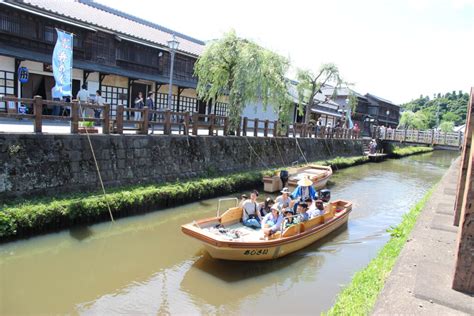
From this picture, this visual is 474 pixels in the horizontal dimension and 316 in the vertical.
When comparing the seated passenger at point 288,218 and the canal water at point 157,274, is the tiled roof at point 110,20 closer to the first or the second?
the canal water at point 157,274

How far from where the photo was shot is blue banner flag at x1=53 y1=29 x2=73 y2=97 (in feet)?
44.9

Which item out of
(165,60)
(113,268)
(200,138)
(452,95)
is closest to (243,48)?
(200,138)

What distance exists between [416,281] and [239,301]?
3.87 m

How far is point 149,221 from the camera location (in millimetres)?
12266

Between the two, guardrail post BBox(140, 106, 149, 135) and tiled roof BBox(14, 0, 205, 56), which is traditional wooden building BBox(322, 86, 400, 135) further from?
guardrail post BBox(140, 106, 149, 135)

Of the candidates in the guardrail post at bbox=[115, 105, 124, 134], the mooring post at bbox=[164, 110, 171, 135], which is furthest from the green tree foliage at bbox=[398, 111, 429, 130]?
the guardrail post at bbox=[115, 105, 124, 134]

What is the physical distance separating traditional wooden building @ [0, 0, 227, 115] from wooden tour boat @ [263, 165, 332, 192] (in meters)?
10.7

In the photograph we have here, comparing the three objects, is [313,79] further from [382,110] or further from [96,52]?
[382,110]

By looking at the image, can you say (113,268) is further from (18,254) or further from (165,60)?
(165,60)

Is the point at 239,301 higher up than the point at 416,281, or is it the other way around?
the point at 416,281

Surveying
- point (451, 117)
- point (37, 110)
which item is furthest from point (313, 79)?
point (451, 117)

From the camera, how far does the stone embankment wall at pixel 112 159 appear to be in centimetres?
1103

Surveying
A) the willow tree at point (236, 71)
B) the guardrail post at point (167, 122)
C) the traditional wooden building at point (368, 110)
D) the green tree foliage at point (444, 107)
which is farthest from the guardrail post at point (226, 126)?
the green tree foliage at point (444, 107)

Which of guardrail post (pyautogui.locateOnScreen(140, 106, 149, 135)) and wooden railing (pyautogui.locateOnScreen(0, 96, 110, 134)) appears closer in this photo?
wooden railing (pyautogui.locateOnScreen(0, 96, 110, 134))
